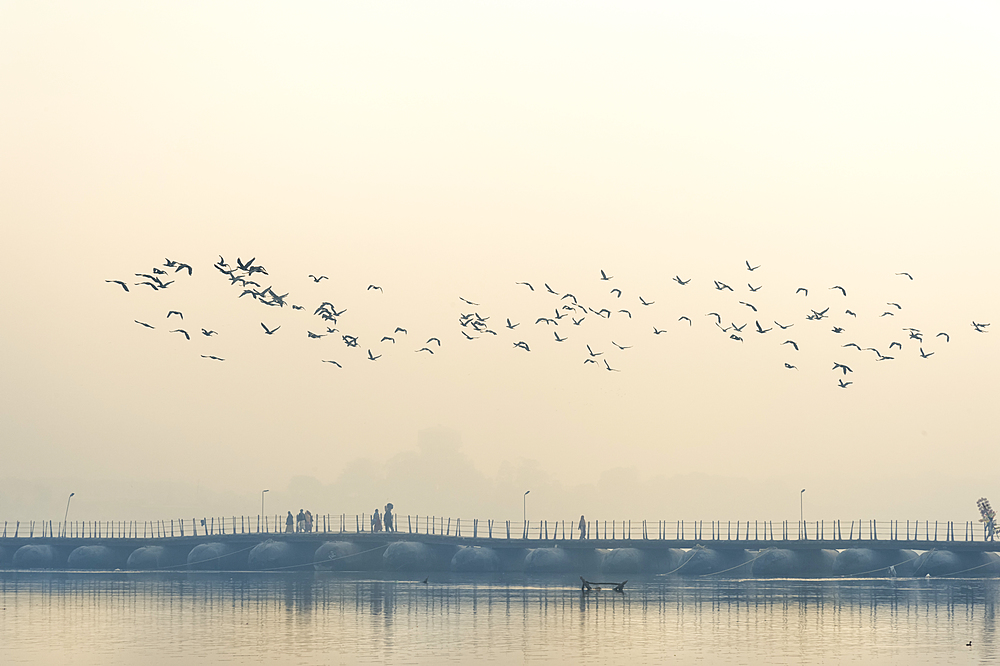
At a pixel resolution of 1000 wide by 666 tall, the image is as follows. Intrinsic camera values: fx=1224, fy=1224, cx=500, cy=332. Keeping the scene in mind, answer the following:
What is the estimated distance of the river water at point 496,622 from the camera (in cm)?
5566

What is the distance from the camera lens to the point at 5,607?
3187 inches

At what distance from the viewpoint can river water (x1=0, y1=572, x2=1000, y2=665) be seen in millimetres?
55656

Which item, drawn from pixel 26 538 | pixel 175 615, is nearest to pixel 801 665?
pixel 175 615

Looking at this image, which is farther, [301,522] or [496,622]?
[301,522]

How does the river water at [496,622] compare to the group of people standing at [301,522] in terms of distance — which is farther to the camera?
the group of people standing at [301,522]

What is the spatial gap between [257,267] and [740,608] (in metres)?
40.9

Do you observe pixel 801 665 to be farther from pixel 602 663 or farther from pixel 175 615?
pixel 175 615

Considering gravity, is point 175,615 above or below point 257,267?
below

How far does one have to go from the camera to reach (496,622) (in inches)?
2744

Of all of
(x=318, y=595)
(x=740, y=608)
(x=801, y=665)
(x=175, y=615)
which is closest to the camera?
(x=801, y=665)

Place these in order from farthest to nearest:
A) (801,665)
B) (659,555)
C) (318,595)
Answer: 1. (659,555)
2. (318,595)
3. (801,665)

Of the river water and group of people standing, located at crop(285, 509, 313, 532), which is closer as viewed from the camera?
the river water

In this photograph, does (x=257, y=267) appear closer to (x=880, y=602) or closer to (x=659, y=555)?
(x=880, y=602)

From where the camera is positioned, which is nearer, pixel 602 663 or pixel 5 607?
pixel 602 663
